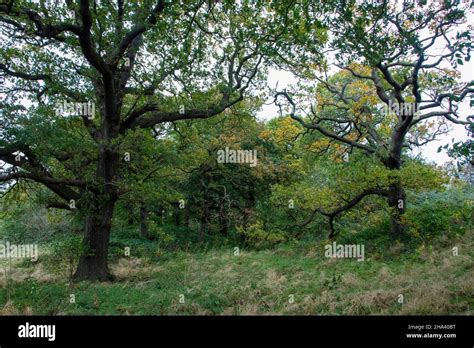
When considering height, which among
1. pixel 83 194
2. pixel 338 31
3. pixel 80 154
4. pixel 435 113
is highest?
pixel 338 31

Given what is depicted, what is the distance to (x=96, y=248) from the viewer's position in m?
11.6

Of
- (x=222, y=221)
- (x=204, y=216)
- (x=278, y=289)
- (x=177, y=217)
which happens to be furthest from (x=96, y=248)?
(x=177, y=217)

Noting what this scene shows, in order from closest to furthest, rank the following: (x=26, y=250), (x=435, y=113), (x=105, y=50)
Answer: (x=105, y=50), (x=435, y=113), (x=26, y=250)

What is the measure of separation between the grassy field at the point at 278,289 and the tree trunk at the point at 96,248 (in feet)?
1.99

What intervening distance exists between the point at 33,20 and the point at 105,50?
111 inches

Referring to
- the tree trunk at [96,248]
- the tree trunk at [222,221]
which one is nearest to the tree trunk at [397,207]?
the tree trunk at [222,221]

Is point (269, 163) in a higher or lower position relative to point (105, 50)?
lower

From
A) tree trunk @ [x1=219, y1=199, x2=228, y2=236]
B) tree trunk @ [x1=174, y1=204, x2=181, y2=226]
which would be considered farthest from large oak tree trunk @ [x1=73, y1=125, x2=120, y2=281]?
tree trunk @ [x1=174, y1=204, x2=181, y2=226]

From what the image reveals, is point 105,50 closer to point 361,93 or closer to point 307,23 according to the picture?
point 307,23

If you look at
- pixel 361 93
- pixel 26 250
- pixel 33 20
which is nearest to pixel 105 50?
pixel 33 20

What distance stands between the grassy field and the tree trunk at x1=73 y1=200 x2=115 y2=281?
0.61 m

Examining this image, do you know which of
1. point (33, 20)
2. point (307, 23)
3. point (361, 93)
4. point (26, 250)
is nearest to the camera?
point (307, 23)

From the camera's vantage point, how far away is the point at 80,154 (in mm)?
10969

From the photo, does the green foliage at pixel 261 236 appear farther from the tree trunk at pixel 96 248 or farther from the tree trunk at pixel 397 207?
the tree trunk at pixel 96 248
